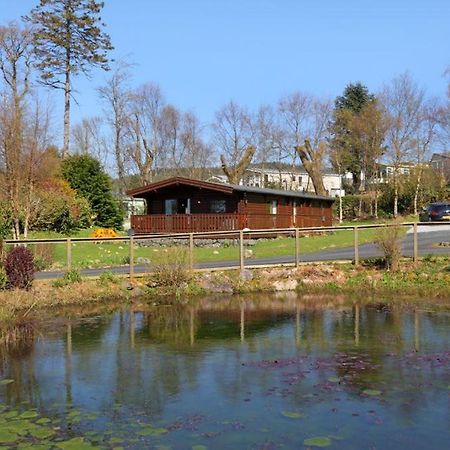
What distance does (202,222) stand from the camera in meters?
33.6

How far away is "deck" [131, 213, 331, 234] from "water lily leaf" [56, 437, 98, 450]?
26.7 m

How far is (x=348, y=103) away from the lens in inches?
2685

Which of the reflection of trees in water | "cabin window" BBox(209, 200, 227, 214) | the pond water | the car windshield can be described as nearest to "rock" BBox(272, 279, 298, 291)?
the reflection of trees in water

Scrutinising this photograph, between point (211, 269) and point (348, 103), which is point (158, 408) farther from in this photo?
point (348, 103)

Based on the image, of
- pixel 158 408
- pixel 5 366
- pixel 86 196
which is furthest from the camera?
pixel 86 196

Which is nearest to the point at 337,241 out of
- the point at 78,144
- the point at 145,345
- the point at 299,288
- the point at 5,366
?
the point at 299,288

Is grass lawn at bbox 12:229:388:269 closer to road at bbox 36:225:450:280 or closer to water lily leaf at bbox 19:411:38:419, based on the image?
road at bbox 36:225:450:280

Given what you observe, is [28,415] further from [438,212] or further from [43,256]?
[438,212]

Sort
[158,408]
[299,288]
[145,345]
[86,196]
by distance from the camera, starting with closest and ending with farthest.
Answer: [158,408]
[145,345]
[299,288]
[86,196]

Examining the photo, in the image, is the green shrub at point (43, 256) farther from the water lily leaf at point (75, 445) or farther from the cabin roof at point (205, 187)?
the water lily leaf at point (75, 445)

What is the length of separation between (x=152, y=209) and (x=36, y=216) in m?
7.12

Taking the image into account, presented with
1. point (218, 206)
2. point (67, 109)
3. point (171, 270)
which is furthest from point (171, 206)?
point (171, 270)

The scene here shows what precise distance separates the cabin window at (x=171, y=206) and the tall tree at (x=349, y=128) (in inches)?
1192

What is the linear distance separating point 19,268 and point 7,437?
32.6ft
